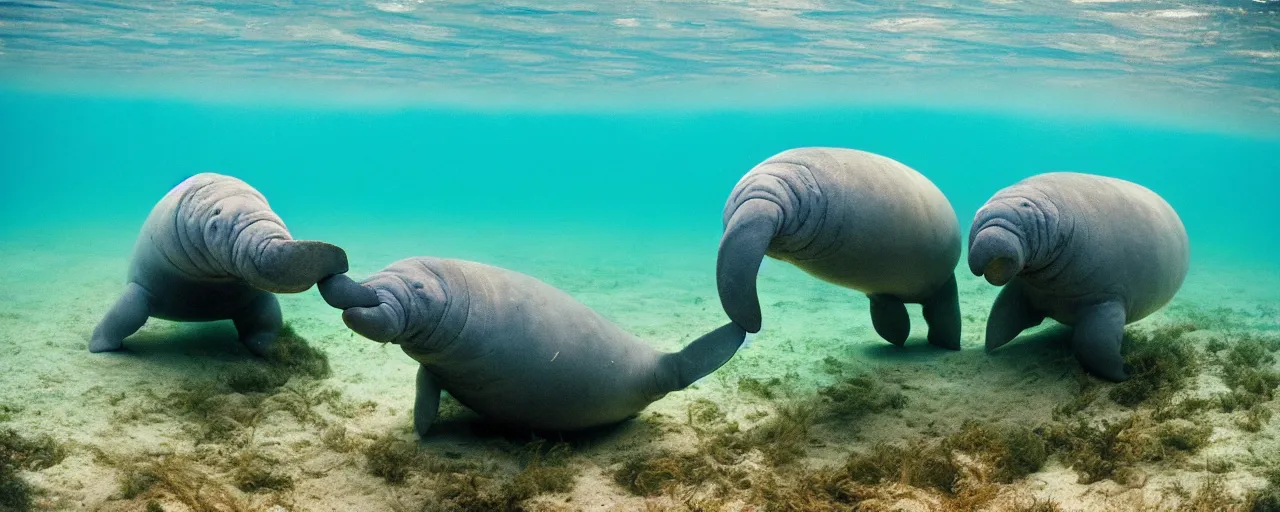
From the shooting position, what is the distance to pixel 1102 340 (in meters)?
4.61

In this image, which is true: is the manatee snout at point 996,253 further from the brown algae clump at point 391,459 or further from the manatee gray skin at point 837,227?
the brown algae clump at point 391,459

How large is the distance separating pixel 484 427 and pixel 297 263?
1538mm

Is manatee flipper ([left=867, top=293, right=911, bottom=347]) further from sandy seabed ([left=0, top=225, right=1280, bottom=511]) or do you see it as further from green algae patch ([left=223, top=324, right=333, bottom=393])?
green algae patch ([left=223, top=324, right=333, bottom=393])

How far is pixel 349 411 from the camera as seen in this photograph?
496 cm

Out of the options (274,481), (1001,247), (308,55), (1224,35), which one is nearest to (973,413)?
(1001,247)

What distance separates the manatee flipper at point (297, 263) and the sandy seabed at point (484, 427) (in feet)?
3.06

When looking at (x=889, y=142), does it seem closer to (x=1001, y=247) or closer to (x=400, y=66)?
(x=400, y=66)

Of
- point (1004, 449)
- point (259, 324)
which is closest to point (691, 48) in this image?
point (259, 324)

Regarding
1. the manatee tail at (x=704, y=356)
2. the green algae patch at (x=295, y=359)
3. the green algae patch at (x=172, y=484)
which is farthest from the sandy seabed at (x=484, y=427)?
the manatee tail at (x=704, y=356)

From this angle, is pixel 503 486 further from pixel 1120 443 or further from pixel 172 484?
pixel 1120 443

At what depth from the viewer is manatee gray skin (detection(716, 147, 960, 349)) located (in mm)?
4172

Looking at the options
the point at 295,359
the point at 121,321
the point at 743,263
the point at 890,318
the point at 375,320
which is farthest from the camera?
the point at 890,318

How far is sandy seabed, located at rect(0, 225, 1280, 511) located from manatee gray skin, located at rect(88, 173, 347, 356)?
23 cm

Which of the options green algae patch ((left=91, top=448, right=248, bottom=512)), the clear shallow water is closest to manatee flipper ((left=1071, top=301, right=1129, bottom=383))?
green algae patch ((left=91, top=448, right=248, bottom=512))
